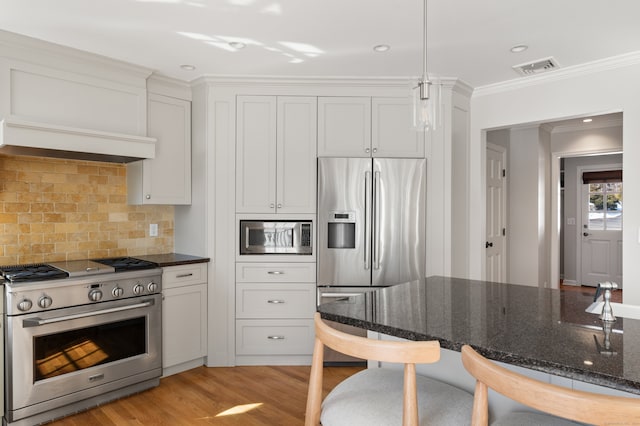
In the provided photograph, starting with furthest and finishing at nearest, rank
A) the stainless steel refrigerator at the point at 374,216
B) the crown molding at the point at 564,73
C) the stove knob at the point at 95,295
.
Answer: the stainless steel refrigerator at the point at 374,216 → the crown molding at the point at 564,73 → the stove knob at the point at 95,295

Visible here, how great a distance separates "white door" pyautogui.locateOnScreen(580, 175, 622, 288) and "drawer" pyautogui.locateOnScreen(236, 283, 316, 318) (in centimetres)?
581

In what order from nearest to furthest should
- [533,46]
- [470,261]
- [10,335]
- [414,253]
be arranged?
[10,335] < [533,46] < [414,253] < [470,261]

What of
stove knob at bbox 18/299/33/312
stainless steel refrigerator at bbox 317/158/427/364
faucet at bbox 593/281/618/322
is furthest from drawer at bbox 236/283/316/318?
faucet at bbox 593/281/618/322

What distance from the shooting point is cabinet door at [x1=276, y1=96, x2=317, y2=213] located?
3.51 meters

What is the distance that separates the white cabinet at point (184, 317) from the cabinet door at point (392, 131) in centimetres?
180

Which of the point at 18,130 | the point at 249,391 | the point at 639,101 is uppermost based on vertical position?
the point at 639,101

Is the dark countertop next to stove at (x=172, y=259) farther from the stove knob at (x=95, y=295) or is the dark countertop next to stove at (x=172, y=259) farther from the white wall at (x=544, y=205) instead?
the white wall at (x=544, y=205)

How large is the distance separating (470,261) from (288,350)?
1881mm

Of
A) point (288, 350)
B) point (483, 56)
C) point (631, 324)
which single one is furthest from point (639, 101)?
point (288, 350)

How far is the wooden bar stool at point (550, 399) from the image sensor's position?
0.81 m

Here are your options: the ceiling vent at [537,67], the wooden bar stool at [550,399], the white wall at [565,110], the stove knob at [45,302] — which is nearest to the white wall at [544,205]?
the white wall at [565,110]

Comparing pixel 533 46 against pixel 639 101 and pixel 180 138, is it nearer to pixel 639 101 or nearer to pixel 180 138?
pixel 639 101

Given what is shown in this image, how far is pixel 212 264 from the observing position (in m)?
3.49

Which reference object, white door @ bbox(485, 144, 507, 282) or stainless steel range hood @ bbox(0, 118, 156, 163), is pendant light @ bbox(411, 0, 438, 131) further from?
white door @ bbox(485, 144, 507, 282)
